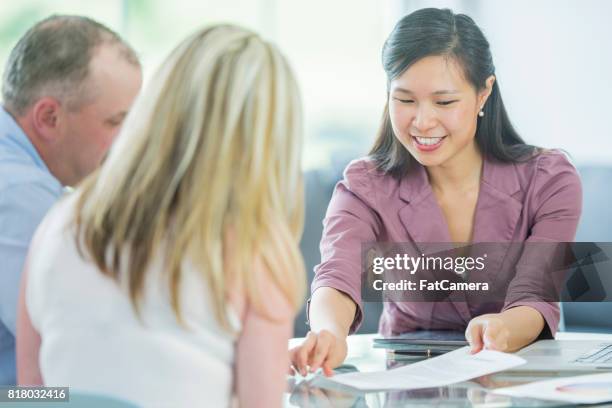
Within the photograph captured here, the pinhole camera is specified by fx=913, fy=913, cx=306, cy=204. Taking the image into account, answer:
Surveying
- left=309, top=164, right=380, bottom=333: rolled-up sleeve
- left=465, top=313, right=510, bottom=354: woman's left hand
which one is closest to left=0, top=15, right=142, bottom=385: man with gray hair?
left=309, top=164, right=380, bottom=333: rolled-up sleeve

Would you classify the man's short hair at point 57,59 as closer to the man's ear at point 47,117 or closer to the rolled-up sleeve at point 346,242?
the man's ear at point 47,117

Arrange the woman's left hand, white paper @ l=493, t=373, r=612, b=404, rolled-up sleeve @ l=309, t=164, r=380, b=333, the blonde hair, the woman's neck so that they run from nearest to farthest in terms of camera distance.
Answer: the blonde hair → white paper @ l=493, t=373, r=612, b=404 → the woman's left hand → rolled-up sleeve @ l=309, t=164, r=380, b=333 → the woman's neck

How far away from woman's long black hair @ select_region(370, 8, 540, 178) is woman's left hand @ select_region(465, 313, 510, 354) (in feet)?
1.51

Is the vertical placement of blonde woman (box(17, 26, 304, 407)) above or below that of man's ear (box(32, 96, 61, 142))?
below

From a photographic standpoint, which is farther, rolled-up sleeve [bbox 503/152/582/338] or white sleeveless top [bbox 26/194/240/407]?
rolled-up sleeve [bbox 503/152/582/338]

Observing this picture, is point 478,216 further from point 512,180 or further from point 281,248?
point 281,248

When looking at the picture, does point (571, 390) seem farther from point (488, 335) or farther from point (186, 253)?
point (186, 253)

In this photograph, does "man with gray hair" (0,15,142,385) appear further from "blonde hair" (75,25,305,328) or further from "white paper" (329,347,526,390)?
"white paper" (329,347,526,390)

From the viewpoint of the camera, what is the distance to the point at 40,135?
1.36 m

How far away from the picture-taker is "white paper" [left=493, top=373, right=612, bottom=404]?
3.79 feet

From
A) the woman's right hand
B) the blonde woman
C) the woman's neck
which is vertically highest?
the woman's neck

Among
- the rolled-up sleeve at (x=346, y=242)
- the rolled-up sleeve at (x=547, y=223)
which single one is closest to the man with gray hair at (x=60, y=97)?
the rolled-up sleeve at (x=346, y=242)

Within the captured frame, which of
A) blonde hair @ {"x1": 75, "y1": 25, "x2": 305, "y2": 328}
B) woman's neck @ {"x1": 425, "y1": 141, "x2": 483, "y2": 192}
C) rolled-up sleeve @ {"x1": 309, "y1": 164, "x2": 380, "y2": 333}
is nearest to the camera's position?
blonde hair @ {"x1": 75, "y1": 25, "x2": 305, "y2": 328}

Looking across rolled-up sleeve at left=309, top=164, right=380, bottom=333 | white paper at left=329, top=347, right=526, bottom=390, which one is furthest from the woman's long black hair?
white paper at left=329, top=347, right=526, bottom=390
